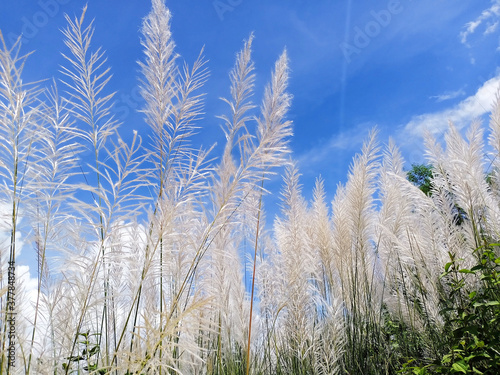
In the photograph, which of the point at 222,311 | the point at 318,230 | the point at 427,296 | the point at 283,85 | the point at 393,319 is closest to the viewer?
the point at 283,85

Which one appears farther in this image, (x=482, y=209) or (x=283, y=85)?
(x=482, y=209)

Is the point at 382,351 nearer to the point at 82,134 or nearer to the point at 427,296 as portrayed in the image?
the point at 427,296

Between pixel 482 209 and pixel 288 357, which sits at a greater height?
pixel 482 209

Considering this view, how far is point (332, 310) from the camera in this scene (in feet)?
9.89

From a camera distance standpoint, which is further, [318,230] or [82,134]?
[318,230]

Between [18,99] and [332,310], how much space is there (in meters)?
2.35

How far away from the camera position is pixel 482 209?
3.55 metres

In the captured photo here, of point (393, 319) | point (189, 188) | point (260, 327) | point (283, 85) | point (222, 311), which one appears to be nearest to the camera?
point (189, 188)

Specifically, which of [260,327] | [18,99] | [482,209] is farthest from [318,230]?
[18,99]

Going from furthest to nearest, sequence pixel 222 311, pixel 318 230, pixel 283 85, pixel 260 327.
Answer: pixel 318 230 < pixel 260 327 < pixel 222 311 < pixel 283 85

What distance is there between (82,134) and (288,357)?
95.6 inches

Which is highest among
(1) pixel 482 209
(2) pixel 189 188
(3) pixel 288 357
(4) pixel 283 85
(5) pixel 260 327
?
(4) pixel 283 85

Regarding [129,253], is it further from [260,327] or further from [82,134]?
[260,327]

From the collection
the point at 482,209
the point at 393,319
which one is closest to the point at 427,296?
the point at 482,209
